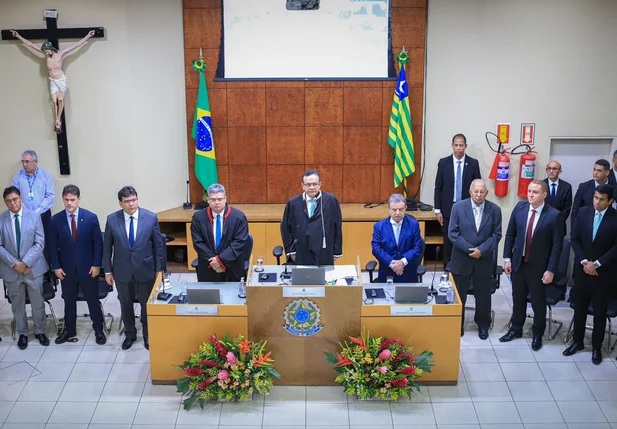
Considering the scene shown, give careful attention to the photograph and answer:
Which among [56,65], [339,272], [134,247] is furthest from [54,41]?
[339,272]

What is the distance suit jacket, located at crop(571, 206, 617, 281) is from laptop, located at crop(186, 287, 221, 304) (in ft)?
11.0

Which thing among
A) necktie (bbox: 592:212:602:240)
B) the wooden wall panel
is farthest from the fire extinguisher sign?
necktie (bbox: 592:212:602:240)

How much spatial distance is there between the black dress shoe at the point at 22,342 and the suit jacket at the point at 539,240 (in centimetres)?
473

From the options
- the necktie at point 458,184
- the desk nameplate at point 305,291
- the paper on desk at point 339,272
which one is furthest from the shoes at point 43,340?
the necktie at point 458,184

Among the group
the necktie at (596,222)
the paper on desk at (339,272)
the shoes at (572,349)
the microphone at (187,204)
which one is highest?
the necktie at (596,222)

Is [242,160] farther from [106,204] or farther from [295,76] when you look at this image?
[106,204]

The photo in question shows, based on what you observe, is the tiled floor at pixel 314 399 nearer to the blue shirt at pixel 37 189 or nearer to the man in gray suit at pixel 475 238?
the man in gray suit at pixel 475 238

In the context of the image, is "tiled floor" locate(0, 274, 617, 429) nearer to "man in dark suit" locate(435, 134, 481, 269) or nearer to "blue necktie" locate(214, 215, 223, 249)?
"blue necktie" locate(214, 215, 223, 249)

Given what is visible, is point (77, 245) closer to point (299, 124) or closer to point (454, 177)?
point (299, 124)

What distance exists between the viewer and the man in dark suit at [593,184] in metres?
7.44

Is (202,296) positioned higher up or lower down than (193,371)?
higher up

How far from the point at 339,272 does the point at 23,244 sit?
2985mm

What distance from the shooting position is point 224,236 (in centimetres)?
643

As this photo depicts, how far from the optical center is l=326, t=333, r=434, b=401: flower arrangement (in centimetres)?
545
